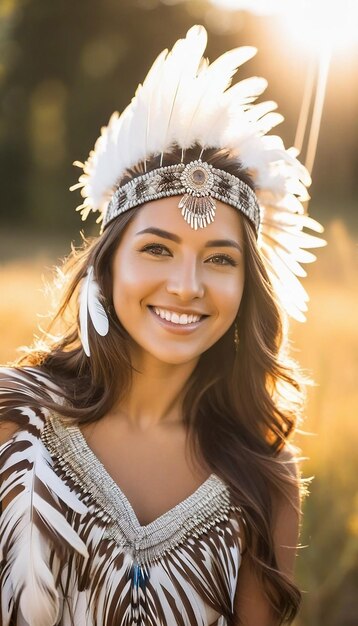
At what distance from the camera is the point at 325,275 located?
4535 mm

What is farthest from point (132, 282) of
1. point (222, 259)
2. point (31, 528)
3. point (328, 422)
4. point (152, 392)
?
point (328, 422)

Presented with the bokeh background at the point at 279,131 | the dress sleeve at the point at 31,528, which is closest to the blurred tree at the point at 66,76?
the bokeh background at the point at 279,131

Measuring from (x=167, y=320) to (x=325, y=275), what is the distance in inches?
94.0

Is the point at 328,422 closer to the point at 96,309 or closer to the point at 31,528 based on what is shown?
the point at 96,309

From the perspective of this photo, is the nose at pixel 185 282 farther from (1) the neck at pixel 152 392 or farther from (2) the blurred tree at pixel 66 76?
(2) the blurred tree at pixel 66 76

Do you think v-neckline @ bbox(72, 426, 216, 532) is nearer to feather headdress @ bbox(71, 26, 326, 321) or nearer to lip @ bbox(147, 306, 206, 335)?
lip @ bbox(147, 306, 206, 335)

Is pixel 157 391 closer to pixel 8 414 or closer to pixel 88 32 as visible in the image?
pixel 8 414

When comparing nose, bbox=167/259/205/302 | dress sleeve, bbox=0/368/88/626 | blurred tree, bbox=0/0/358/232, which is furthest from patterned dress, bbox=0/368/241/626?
blurred tree, bbox=0/0/358/232

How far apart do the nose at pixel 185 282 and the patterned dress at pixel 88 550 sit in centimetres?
43

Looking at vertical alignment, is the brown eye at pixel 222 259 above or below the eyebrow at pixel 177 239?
below

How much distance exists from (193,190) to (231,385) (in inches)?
24.2

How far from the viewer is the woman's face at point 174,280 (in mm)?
2258

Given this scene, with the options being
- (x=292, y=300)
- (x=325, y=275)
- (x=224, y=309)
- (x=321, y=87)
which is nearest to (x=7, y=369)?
(x=224, y=309)

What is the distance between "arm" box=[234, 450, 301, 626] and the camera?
8.14 feet
